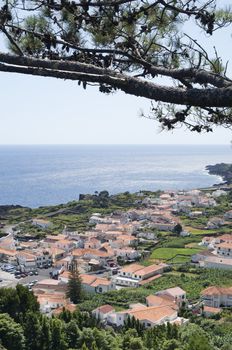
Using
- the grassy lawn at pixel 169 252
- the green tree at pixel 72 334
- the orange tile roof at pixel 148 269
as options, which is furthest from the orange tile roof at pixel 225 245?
the green tree at pixel 72 334

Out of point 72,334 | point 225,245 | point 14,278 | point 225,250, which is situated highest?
point 72,334

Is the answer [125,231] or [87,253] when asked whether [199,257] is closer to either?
[87,253]

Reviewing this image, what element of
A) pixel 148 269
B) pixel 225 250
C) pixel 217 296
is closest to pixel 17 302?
pixel 217 296

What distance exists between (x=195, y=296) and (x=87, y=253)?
36.6 feet

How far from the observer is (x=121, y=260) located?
111ft

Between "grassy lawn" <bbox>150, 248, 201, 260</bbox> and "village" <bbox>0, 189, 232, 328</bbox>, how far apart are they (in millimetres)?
225

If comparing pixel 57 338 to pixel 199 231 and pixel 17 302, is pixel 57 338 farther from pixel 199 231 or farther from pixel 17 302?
pixel 199 231

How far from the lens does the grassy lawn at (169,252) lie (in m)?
32.9

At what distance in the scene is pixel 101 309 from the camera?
21859 mm

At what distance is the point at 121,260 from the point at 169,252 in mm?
3306

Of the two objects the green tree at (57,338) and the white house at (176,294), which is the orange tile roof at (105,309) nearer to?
the white house at (176,294)

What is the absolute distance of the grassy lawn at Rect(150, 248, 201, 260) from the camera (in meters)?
32.9

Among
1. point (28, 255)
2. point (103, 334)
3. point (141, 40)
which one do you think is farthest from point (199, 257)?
point (141, 40)

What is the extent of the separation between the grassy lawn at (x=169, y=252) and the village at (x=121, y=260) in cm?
23
